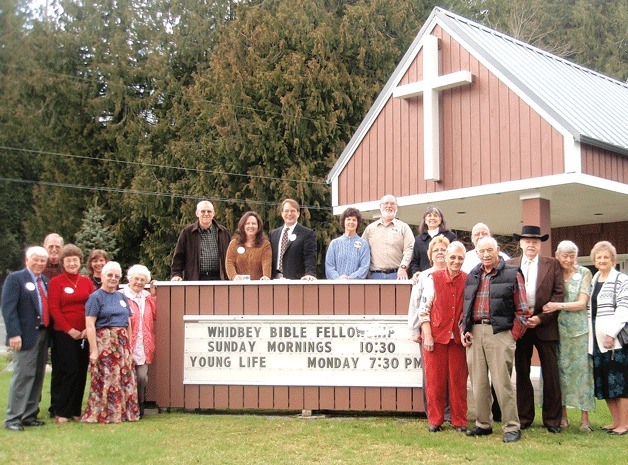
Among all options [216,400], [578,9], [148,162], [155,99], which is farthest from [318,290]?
[578,9]

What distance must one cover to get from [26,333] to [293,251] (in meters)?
2.89

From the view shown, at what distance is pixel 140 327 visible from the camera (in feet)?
27.3

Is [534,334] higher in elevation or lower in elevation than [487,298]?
lower

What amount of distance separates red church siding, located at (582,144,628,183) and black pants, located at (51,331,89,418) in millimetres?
7704

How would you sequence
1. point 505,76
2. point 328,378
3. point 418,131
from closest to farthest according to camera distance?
point 328,378, point 505,76, point 418,131

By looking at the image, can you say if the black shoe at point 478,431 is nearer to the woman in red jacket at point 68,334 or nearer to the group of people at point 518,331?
the group of people at point 518,331

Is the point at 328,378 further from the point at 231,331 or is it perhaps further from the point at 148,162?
the point at 148,162

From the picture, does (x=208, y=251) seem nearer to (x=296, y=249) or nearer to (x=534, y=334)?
(x=296, y=249)

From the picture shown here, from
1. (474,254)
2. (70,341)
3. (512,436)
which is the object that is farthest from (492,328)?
(70,341)

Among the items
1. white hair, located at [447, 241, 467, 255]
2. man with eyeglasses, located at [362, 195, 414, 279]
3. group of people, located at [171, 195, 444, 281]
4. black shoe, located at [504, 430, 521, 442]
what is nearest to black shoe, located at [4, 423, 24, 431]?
group of people, located at [171, 195, 444, 281]

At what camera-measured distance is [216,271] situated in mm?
8961

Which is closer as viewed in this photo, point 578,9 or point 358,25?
point 358,25

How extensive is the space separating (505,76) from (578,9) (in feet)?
82.2

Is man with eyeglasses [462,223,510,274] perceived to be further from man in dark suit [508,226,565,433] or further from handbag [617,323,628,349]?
handbag [617,323,628,349]
